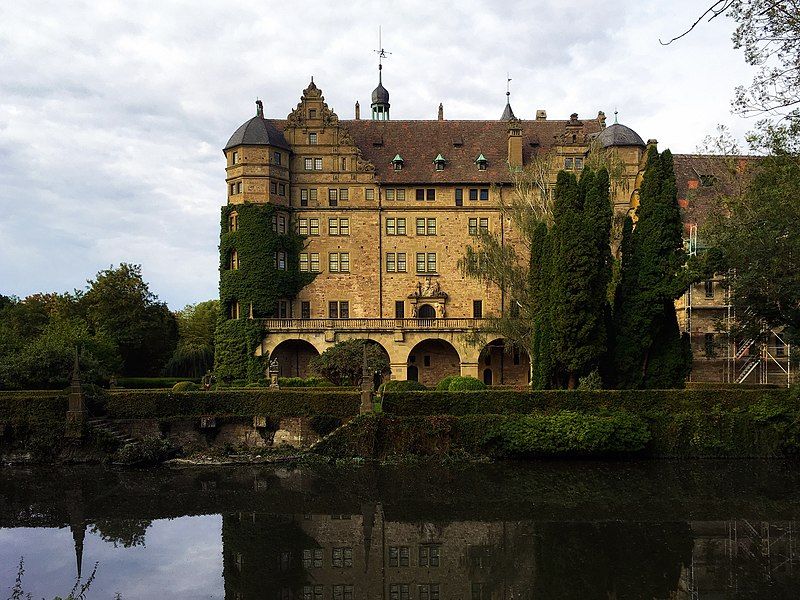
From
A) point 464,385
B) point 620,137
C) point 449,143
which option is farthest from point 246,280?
point 620,137

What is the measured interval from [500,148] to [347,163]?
10.8 meters

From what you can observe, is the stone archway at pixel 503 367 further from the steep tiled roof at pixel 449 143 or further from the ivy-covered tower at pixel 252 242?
the ivy-covered tower at pixel 252 242

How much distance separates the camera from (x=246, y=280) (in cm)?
4372

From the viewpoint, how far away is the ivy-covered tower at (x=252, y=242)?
43344 mm

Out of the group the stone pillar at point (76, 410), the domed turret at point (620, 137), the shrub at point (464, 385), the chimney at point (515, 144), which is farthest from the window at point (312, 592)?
the chimney at point (515, 144)

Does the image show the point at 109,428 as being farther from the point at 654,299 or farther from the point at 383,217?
the point at 383,217

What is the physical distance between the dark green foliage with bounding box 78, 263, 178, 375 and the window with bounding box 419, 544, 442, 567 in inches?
1208

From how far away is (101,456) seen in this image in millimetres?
25453

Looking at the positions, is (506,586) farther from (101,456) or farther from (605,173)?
(605,173)

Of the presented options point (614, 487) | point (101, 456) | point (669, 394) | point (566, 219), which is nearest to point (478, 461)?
point (614, 487)

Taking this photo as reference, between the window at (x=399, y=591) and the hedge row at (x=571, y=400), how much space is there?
13.7 meters

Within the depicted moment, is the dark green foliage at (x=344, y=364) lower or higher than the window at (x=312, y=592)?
higher

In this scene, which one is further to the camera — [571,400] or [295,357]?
[295,357]

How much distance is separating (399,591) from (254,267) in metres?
33.0
